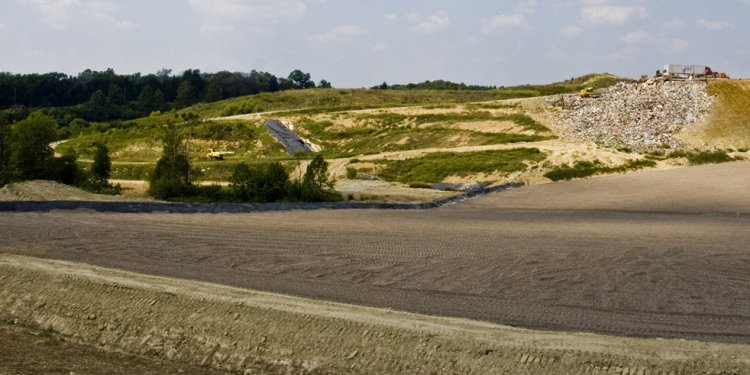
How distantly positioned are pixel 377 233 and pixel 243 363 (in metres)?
12.8

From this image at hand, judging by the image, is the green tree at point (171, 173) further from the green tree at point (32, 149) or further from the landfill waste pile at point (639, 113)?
the landfill waste pile at point (639, 113)

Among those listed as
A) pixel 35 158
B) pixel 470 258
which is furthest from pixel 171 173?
pixel 470 258

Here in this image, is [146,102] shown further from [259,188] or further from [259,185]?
[259,188]

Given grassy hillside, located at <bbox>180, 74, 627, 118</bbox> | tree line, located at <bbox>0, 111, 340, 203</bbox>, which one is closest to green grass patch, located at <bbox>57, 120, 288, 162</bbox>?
grassy hillside, located at <bbox>180, 74, 627, 118</bbox>

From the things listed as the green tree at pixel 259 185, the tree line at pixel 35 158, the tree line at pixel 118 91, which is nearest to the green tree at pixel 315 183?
the green tree at pixel 259 185

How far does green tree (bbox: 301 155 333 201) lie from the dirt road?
617cm

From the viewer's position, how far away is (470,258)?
19531 millimetres

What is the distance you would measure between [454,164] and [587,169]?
→ 8.61 metres

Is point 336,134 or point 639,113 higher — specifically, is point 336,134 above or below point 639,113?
below

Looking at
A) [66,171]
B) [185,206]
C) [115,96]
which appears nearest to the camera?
[185,206]

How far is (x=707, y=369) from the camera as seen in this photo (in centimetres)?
1034

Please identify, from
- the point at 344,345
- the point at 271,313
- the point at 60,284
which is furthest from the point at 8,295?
the point at 344,345

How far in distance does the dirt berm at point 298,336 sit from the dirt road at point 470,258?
1.43m

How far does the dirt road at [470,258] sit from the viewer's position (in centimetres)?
1426
